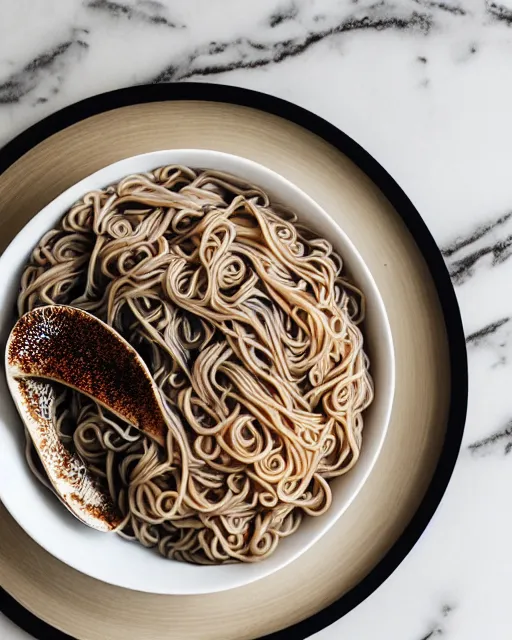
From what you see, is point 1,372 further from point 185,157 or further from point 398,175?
point 398,175

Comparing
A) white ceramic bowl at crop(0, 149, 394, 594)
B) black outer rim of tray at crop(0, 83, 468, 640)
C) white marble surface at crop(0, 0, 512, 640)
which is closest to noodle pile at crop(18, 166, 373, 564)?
white ceramic bowl at crop(0, 149, 394, 594)

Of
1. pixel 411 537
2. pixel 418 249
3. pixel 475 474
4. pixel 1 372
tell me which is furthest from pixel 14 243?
pixel 475 474

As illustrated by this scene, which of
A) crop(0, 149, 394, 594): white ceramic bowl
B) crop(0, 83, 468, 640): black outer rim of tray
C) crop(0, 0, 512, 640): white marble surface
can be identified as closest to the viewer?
crop(0, 149, 394, 594): white ceramic bowl

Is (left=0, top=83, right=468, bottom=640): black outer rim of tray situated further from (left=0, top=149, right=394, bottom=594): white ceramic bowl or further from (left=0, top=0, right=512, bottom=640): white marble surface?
(left=0, top=149, right=394, bottom=594): white ceramic bowl

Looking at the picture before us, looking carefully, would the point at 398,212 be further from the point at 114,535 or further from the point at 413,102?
the point at 114,535

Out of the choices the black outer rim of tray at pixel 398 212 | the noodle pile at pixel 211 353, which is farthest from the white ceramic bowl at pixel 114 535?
the black outer rim of tray at pixel 398 212

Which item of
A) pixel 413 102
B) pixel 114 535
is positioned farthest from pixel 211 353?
pixel 413 102
